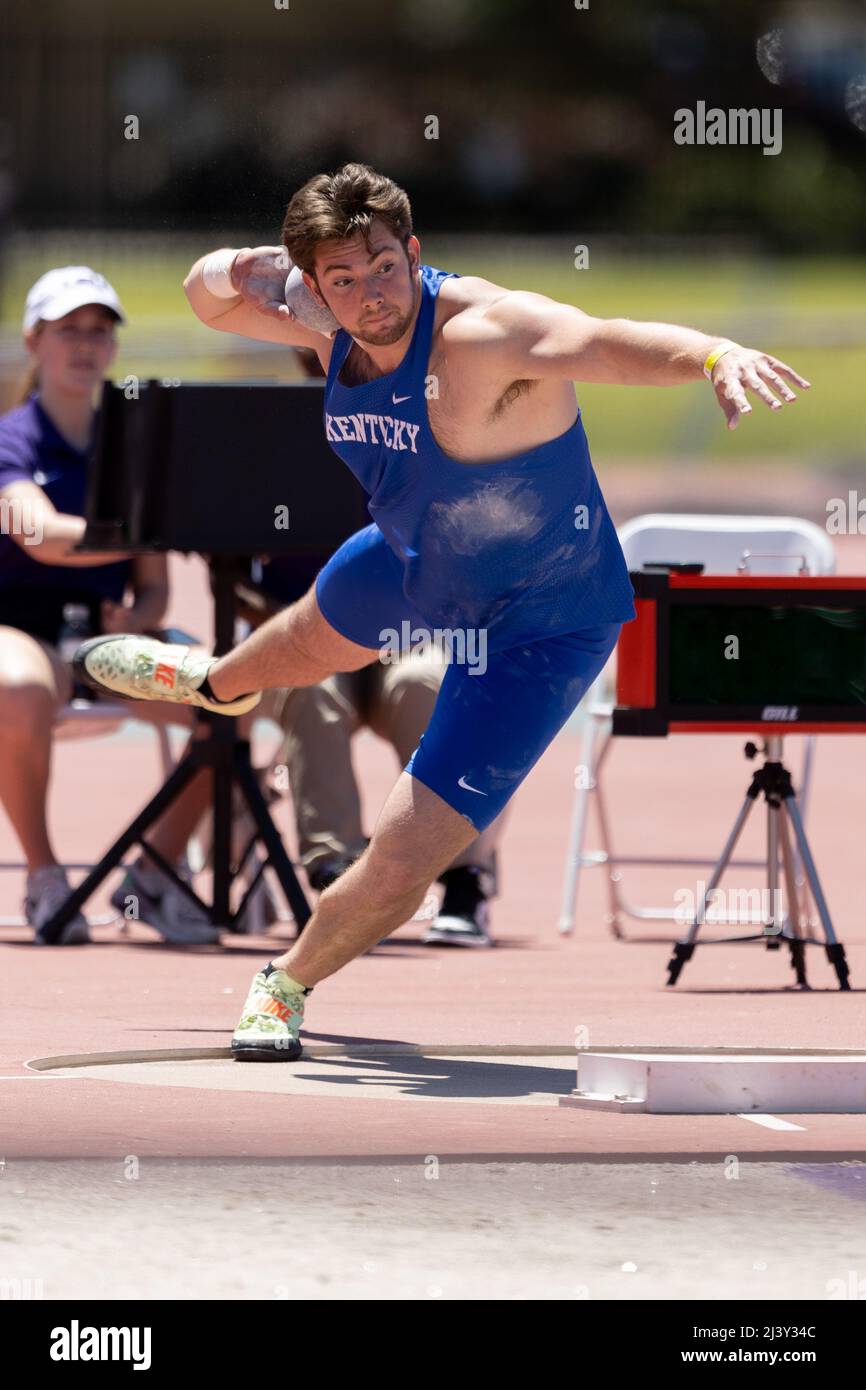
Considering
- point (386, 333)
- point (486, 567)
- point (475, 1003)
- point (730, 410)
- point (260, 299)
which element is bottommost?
point (475, 1003)

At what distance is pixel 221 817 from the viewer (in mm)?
8141

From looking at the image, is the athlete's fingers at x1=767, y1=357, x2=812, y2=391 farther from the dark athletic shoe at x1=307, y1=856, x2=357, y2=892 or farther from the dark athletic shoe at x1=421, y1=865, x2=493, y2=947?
the dark athletic shoe at x1=421, y1=865, x2=493, y2=947

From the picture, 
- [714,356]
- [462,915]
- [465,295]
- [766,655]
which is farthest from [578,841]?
[714,356]

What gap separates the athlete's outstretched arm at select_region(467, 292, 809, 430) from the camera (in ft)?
16.0

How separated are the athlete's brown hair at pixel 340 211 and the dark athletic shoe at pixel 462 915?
10.4 ft

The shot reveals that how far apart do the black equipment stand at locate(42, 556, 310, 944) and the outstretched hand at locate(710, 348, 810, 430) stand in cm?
332

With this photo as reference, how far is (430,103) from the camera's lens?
203 feet

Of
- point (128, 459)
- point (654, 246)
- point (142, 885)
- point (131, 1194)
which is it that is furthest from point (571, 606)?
point (654, 246)

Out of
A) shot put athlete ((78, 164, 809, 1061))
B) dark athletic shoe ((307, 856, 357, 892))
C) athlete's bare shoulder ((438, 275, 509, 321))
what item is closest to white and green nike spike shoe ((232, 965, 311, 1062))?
shot put athlete ((78, 164, 809, 1061))

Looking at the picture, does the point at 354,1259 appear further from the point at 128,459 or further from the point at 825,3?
the point at 825,3

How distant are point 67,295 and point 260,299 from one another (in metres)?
2.69

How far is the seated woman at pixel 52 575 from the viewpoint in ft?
27.3

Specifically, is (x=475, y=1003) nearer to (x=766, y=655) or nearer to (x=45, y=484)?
(x=766, y=655)

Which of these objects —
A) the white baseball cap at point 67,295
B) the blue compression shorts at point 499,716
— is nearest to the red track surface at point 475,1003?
the blue compression shorts at point 499,716
